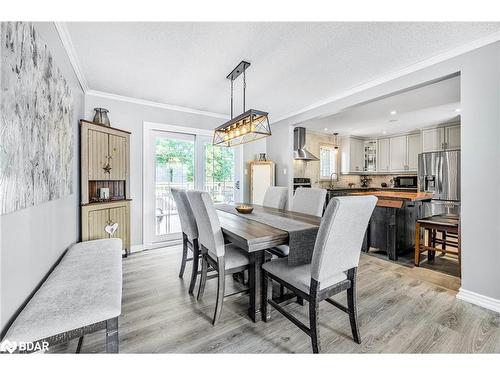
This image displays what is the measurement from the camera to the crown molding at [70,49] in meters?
1.80

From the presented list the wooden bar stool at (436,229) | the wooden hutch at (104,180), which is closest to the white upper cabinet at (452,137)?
the wooden bar stool at (436,229)

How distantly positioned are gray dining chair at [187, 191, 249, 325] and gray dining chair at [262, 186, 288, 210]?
4.11 ft

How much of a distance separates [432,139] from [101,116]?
6.35m

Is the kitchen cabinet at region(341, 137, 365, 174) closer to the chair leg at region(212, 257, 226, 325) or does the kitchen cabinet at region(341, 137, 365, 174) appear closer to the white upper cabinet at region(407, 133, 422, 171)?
the white upper cabinet at region(407, 133, 422, 171)

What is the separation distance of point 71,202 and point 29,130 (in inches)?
52.0

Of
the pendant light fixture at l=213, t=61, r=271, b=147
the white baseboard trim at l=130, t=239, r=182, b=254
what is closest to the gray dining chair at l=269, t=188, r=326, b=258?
the pendant light fixture at l=213, t=61, r=271, b=147

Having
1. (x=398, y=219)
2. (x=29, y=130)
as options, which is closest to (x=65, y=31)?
(x=29, y=130)

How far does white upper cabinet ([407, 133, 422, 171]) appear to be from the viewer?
537 centimetres

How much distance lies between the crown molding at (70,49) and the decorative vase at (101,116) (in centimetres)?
34

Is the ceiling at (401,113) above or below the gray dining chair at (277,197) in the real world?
above

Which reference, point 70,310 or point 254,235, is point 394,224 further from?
point 70,310

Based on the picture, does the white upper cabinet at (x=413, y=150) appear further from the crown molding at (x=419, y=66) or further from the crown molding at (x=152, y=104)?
the crown molding at (x=152, y=104)
